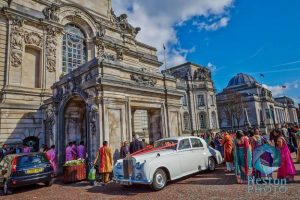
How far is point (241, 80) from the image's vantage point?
68.5m

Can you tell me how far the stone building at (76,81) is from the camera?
10773 mm

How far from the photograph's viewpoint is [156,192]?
7020 millimetres

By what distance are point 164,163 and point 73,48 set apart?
17883mm

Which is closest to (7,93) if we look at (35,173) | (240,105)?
(35,173)

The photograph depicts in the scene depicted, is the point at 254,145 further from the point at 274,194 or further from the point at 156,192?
the point at 156,192

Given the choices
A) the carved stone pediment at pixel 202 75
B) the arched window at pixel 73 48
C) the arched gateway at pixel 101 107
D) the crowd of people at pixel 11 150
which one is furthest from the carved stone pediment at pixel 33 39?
the carved stone pediment at pixel 202 75

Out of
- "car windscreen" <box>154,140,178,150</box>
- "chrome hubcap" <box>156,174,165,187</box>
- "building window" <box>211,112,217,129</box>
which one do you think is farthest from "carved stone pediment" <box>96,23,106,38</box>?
"building window" <box>211,112,217,129</box>

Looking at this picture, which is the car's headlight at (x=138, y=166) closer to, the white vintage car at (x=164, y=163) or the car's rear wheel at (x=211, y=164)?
the white vintage car at (x=164, y=163)

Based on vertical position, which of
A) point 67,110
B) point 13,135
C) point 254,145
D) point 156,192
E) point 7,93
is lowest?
point 156,192

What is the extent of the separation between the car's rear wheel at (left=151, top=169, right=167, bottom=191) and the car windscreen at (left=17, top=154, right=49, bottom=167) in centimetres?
505

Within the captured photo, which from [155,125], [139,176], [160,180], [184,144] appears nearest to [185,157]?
[184,144]

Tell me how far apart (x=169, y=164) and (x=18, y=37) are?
53.5 ft

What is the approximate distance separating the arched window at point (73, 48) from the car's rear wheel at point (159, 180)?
632 inches

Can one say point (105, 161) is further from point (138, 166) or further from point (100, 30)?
point (100, 30)
